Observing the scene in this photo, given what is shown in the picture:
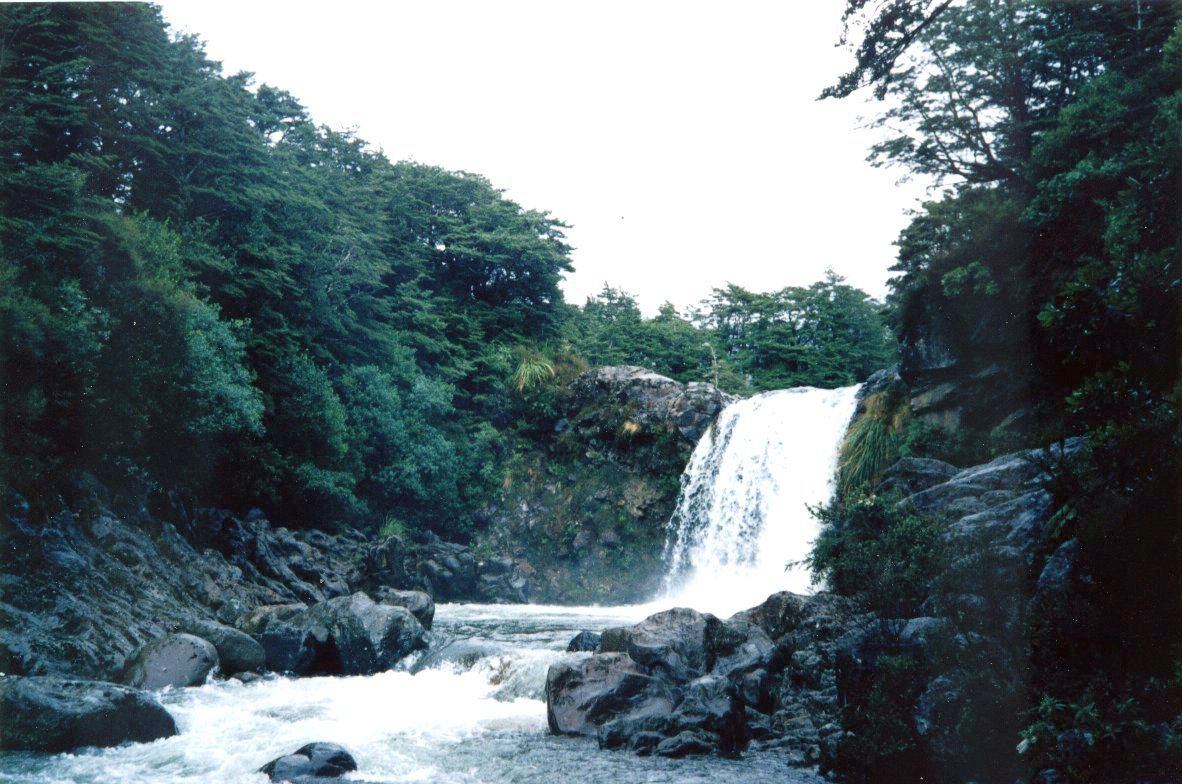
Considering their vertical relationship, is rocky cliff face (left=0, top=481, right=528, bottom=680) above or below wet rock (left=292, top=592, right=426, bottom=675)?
above

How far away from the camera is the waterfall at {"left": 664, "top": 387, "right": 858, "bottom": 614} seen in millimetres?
20797

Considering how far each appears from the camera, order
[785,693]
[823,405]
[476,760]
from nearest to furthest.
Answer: [476,760] < [785,693] < [823,405]

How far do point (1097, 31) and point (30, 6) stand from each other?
21.1m

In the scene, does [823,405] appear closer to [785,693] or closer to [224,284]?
[785,693]

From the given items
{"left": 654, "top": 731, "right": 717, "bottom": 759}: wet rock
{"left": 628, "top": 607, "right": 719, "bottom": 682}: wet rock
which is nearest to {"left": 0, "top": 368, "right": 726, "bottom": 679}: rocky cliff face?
{"left": 628, "top": 607, "right": 719, "bottom": 682}: wet rock

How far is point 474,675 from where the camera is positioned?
42.5ft

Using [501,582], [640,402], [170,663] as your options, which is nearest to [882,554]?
[170,663]

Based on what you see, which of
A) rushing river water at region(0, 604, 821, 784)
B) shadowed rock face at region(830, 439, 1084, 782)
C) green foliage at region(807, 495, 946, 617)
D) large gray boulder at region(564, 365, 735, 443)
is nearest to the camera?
shadowed rock face at region(830, 439, 1084, 782)

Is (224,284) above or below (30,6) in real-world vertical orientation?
below

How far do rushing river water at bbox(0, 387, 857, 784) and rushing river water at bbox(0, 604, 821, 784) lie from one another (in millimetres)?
24

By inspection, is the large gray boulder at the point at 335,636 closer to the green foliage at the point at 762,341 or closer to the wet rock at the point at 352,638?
the wet rock at the point at 352,638

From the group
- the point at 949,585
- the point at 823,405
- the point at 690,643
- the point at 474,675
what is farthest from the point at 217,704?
the point at 823,405

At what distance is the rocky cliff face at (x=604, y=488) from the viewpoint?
27969 mm

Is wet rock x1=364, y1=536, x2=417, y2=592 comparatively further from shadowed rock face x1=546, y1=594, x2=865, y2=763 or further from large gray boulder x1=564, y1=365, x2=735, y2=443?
shadowed rock face x1=546, y1=594, x2=865, y2=763
